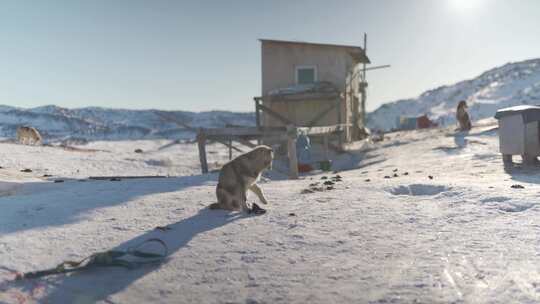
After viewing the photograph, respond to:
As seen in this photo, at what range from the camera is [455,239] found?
4.08 m

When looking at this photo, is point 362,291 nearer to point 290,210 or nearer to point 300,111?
point 290,210

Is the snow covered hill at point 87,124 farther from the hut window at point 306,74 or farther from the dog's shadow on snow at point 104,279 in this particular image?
the dog's shadow on snow at point 104,279

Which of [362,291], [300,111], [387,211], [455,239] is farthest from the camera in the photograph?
[300,111]

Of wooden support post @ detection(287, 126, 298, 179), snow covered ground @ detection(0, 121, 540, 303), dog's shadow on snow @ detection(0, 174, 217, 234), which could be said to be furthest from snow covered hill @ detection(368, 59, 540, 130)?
dog's shadow on snow @ detection(0, 174, 217, 234)

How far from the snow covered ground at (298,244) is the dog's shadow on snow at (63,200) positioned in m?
0.03

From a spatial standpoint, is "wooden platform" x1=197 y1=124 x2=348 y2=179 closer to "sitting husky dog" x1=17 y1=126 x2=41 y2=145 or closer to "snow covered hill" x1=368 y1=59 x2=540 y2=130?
"sitting husky dog" x1=17 y1=126 x2=41 y2=145

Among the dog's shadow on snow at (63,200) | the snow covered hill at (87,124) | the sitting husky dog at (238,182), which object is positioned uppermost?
the snow covered hill at (87,124)

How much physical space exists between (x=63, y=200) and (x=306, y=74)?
18081mm

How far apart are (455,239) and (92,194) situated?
5662 mm

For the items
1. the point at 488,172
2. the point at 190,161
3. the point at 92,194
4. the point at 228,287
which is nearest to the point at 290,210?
the point at 228,287

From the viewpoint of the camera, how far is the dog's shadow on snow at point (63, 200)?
16.5 ft

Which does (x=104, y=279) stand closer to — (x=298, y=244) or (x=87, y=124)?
(x=298, y=244)

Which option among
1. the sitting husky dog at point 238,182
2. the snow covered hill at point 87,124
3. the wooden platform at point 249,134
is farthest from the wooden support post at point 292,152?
the snow covered hill at point 87,124

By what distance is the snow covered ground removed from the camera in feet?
10.3
